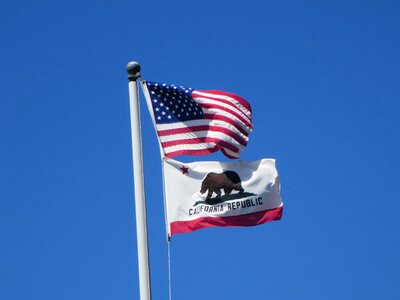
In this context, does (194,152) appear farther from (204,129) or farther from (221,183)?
(221,183)

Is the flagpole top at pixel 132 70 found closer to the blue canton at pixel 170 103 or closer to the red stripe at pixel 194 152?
the blue canton at pixel 170 103

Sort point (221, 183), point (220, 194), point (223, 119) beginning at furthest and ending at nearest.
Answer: point (223, 119)
point (221, 183)
point (220, 194)

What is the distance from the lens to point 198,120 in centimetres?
1908

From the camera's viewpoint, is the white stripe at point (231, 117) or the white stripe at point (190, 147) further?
the white stripe at point (231, 117)

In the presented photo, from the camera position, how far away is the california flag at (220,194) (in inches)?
707

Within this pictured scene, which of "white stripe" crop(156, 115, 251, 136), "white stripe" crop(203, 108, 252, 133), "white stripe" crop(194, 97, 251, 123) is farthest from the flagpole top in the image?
"white stripe" crop(203, 108, 252, 133)

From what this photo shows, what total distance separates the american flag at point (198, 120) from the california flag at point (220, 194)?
0.44 meters

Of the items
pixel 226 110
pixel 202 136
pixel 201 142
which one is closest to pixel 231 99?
pixel 226 110

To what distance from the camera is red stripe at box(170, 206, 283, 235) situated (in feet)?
58.3

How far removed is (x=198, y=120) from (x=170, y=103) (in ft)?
3.26

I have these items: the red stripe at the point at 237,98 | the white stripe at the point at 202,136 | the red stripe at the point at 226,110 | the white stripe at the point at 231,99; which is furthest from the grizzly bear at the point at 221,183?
the red stripe at the point at 237,98

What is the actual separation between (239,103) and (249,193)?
8.59ft

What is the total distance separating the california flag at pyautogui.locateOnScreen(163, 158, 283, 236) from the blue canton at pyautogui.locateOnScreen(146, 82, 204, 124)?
3.50ft

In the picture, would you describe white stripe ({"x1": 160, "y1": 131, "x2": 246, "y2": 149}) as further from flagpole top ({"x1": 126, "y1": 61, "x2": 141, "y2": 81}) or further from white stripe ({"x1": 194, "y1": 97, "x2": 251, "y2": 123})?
flagpole top ({"x1": 126, "y1": 61, "x2": 141, "y2": 81})
